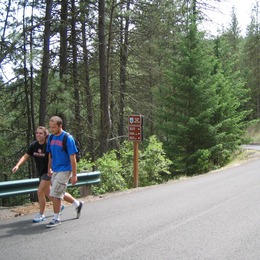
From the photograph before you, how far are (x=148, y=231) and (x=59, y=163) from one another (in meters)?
1.93

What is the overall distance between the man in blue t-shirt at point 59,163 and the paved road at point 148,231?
52cm

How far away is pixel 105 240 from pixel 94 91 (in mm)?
18204

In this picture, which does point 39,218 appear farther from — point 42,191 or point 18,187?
point 18,187

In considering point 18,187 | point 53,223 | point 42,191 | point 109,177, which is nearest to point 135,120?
point 109,177

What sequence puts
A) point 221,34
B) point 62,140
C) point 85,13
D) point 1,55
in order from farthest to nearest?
point 221,34 → point 85,13 → point 1,55 → point 62,140

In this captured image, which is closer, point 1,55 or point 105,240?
point 105,240

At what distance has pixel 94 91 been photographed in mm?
23016

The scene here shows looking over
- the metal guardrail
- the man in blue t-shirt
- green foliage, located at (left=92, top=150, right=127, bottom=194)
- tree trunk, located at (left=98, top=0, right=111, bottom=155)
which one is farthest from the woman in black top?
tree trunk, located at (left=98, top=0, right=111, bottom=155)

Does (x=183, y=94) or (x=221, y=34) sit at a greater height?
(x=221, y=34)

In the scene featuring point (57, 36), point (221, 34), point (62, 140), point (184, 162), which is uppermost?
point (221, 34)

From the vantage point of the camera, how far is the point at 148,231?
5902 millimetres

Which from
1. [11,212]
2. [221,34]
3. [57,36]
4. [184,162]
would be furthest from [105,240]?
[221,34]

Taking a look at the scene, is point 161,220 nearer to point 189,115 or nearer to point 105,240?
point 105,240

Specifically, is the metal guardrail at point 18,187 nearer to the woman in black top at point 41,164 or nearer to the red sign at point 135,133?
the woman in black top at point 41,164
